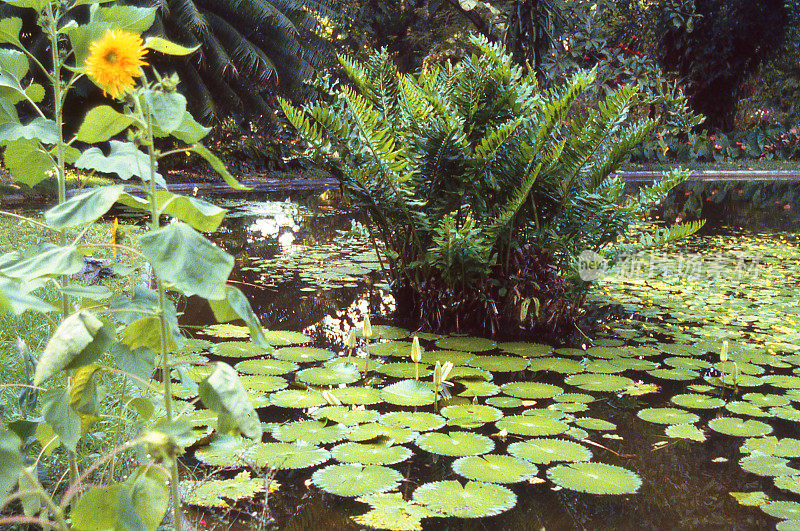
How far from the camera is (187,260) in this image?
995 mm

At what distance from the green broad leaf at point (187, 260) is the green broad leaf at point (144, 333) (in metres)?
0.22

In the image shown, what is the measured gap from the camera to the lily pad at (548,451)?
92.0 inches

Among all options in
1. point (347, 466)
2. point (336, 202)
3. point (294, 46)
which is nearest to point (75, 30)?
point (347, 466)

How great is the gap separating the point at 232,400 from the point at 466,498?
1263 millimetres

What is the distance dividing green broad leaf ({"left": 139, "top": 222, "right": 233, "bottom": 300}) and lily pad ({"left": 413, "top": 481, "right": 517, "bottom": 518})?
1258 millimetres

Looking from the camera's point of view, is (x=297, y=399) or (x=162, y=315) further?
(x=297, y=399)

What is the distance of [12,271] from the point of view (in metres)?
1.03

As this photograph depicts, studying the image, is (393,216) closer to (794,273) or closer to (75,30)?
(75,30)

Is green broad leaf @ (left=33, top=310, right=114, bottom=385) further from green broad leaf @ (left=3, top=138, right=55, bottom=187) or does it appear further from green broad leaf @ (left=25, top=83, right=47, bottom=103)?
Answer: green broad leaf @ (left=25, top=83, right=47, bottom=103)

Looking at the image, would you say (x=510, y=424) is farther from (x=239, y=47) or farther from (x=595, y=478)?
(x=239, y=47)

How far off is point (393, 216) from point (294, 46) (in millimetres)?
11512

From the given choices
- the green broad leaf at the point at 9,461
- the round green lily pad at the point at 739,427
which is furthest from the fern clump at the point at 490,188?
the green broad leaf at the point at 9,461

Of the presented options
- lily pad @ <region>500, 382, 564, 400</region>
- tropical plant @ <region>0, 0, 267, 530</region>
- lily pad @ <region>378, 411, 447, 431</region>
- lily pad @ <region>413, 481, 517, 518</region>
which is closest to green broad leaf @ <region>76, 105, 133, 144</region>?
tropical plant @ <region>0, 0, 267, 530</region>

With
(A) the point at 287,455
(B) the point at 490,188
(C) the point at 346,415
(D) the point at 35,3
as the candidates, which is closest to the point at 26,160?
(D) the point at 35,3
